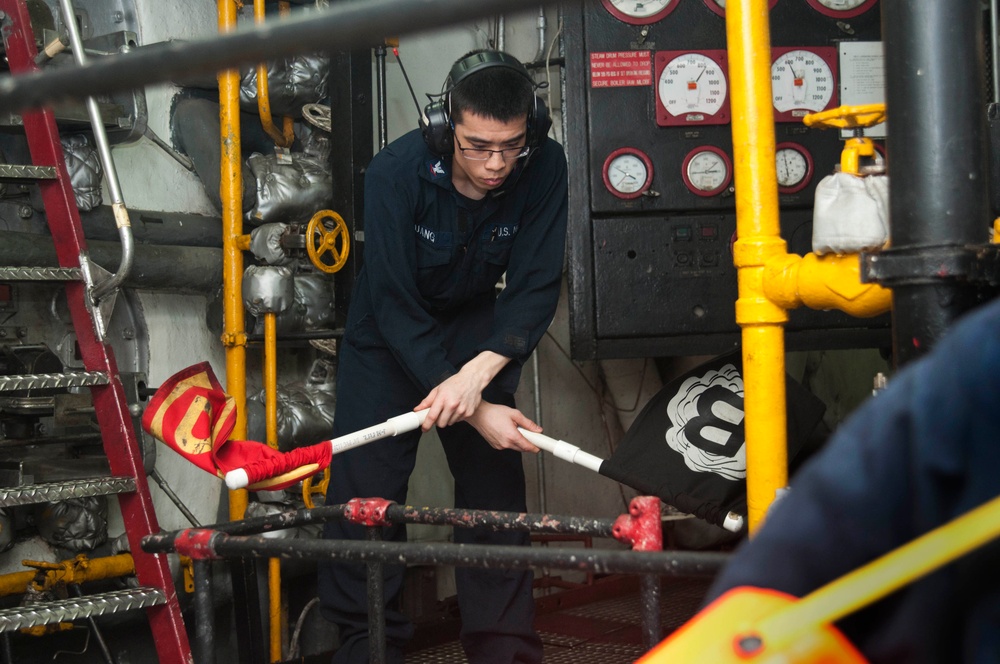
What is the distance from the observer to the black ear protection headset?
200 cm

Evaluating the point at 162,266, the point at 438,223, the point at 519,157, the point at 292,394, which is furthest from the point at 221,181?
the point at 519,157

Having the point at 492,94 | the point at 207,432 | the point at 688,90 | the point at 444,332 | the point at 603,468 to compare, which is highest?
the point at 688,90

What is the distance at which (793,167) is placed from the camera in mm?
2711

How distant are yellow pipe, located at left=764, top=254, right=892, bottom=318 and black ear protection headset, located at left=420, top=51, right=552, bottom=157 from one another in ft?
2.51

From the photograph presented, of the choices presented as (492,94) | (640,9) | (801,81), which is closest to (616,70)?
(640,9)

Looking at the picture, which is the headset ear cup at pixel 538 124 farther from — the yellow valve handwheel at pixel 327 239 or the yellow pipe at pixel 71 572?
the yellow pipe at pixel 71 572

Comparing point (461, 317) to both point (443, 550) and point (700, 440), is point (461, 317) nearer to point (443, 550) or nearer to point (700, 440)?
point (700, 440)

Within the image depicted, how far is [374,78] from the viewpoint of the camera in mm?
3303

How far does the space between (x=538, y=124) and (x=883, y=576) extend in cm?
176

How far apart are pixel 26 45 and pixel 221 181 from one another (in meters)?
0.68

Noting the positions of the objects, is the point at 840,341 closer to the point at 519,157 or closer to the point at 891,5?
the point at 519,157

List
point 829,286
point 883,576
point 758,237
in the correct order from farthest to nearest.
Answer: point 758,237 → point 829,286 → point 883,576

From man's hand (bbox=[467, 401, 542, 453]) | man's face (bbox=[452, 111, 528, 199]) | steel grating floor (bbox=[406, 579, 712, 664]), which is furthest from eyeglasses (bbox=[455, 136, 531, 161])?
steel grating floor (bbox=[406, 579, 712, 664])

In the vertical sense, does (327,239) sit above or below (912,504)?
above
